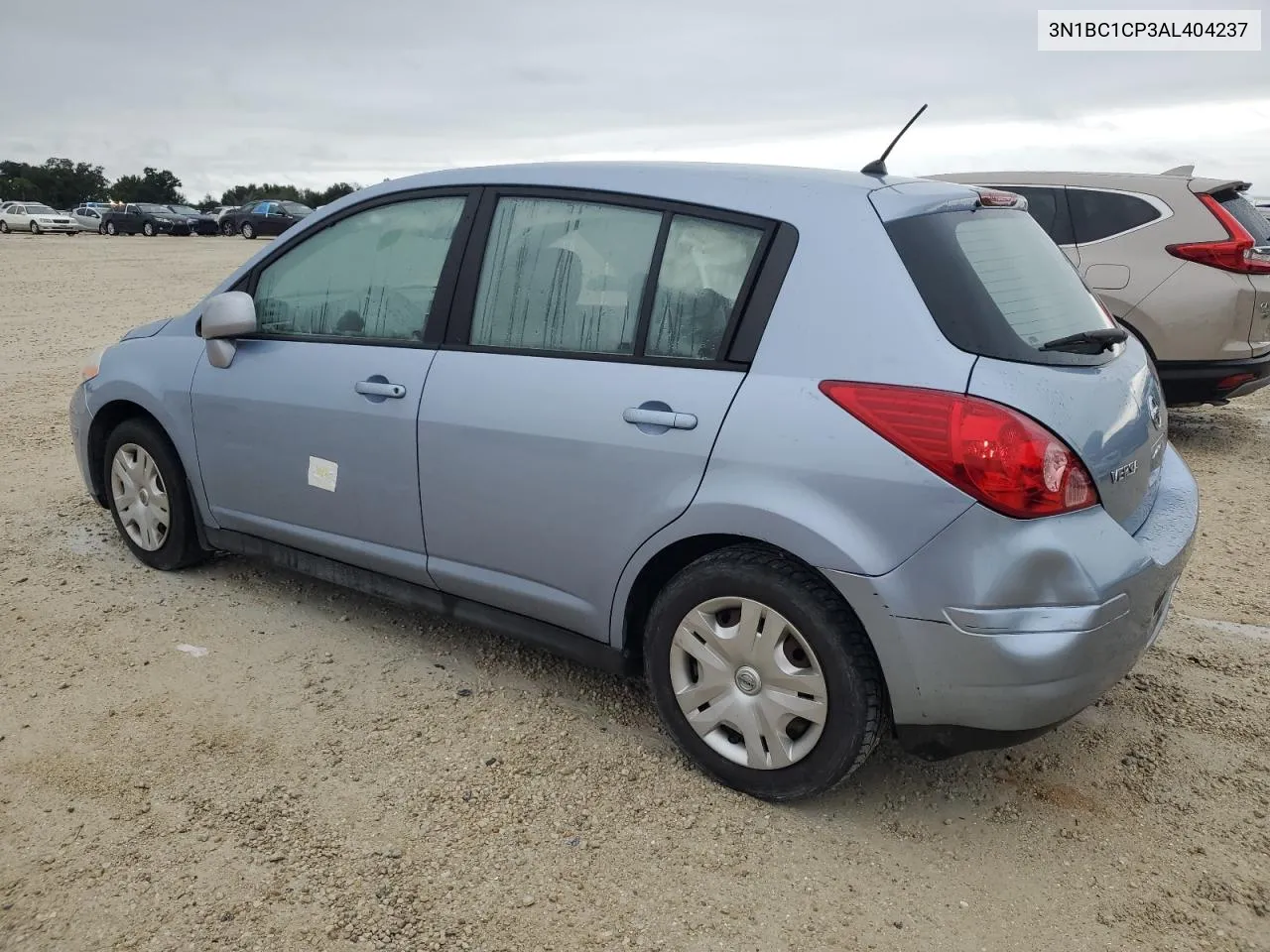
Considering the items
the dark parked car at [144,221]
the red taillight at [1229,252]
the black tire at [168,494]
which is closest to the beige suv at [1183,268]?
the red taillight at [1229,252]

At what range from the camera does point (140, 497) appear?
4633 millimetres

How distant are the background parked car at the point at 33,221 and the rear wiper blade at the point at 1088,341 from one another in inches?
1911

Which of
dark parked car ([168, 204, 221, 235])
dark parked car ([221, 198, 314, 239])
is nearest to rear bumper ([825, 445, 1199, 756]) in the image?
dark parked car ([221, 198, 314, 239])

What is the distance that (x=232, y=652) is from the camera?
3.94m

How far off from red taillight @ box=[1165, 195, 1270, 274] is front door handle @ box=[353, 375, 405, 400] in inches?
215

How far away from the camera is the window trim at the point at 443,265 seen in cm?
354

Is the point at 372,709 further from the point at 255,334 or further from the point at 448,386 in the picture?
the point at 255,334

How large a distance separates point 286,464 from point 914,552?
2360 mm

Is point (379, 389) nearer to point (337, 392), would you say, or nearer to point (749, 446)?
point (337, 392)

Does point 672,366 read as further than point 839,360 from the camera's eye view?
Yes

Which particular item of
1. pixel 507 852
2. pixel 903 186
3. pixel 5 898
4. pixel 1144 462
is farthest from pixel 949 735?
pixel 5 898

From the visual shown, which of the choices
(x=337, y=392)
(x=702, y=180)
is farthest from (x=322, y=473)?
(x=702, y=180)

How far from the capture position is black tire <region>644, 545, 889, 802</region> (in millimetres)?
2707

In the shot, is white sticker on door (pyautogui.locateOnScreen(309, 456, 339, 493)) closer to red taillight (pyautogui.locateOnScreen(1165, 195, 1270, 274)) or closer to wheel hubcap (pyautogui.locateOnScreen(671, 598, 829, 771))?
wheel hubcap (pyautogui.locateOnScreen(671, 598, 829, 771))
